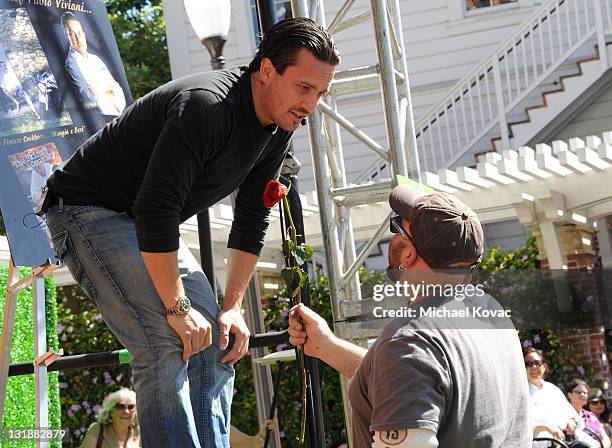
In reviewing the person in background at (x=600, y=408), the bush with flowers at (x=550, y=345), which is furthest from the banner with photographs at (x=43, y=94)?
the person in background at (x=600, y=408)

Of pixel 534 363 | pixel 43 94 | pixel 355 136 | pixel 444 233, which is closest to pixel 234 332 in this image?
pixel 444 233

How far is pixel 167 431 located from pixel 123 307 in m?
0.31

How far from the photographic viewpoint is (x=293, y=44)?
2.42 meters

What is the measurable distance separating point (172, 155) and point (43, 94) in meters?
1.64

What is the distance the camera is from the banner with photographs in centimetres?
362

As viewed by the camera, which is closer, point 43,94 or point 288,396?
point 43,94

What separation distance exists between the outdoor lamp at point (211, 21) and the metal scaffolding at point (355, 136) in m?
0.45

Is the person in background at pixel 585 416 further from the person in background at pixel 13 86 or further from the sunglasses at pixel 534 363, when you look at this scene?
the person in background at pixel 13 86

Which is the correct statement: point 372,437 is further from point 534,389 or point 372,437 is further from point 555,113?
point 555,113

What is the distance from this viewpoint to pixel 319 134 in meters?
4.71

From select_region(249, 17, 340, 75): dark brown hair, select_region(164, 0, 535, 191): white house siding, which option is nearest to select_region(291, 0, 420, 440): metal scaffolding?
select_region(249, 17, 340, 75): dark brown hair

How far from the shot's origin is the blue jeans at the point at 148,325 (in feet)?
7.68

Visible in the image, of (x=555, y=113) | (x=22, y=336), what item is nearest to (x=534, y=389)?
(x=22, y=336)

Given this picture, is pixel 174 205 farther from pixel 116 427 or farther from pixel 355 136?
pixel 116 427
